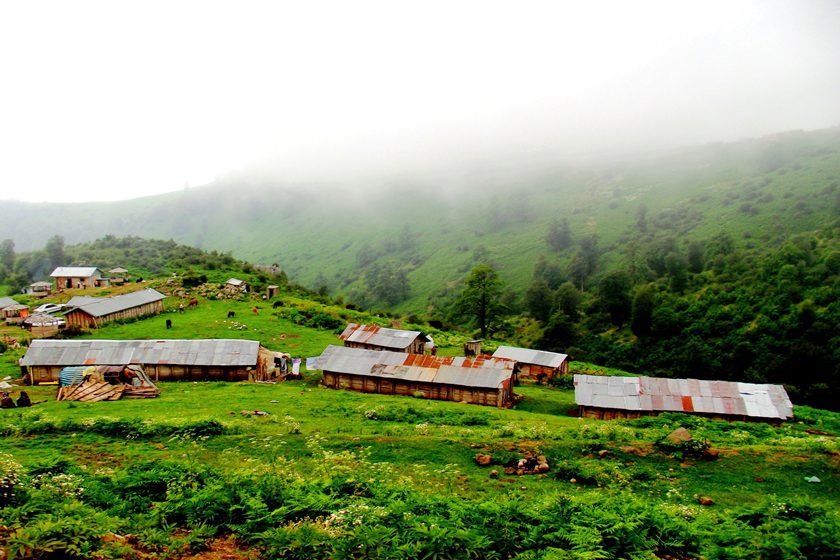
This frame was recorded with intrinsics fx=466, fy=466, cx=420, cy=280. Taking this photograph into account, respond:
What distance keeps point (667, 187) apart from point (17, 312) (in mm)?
207221

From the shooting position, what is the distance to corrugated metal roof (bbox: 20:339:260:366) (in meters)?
45.0

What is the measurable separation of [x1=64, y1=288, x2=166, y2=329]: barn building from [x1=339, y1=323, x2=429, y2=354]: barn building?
110 ft

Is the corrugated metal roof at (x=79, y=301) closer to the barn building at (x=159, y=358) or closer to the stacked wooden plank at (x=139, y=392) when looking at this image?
the barn building at (x=159, y=358)

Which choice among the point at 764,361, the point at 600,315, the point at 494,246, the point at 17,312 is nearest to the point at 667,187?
the point at 494,246

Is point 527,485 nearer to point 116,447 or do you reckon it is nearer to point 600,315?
point 116,447

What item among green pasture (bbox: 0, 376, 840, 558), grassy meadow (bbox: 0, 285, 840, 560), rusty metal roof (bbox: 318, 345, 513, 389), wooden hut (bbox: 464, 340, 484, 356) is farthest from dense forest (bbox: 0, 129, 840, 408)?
green pasture (bbox: 0, 376, 840, 558)

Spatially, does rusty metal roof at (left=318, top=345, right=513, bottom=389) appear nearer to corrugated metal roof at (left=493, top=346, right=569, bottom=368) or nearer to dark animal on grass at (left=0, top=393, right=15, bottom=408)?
corrugated metal roof at (left=493, top=346, right=569, bottom=368)

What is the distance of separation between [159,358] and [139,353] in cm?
215

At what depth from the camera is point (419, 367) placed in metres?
45.9

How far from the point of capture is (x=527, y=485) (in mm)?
18750

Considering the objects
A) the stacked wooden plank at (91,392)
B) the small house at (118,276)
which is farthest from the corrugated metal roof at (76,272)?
the stacked wooden plank at (91,392)

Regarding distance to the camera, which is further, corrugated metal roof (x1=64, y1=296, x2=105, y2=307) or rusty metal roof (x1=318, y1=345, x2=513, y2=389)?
corrugated metal roof (x1=64, y1=296, x2=105, y2=307)

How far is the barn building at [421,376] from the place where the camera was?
140 feet

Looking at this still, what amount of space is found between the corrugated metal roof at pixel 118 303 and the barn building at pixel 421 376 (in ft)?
132
